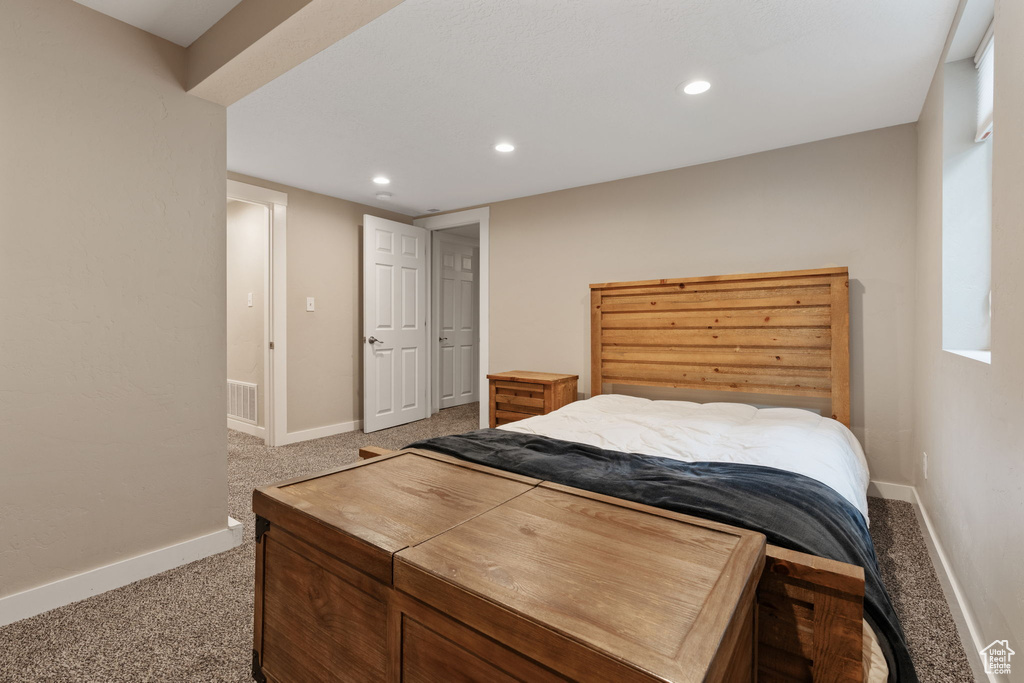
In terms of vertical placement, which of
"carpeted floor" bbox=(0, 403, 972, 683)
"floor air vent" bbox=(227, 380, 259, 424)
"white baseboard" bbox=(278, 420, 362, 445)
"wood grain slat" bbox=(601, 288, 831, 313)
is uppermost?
"wood grain slat" bbox=(601, 288, 831, 313)

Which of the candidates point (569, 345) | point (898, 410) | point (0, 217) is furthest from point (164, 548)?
point (898, 410)

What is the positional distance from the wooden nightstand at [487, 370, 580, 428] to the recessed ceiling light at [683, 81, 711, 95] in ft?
6.83

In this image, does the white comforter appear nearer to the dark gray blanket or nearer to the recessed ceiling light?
the dark gray blanket

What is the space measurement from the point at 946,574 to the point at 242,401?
5138 mm

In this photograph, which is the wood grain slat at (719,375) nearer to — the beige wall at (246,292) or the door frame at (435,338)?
the door frame at (435,338)

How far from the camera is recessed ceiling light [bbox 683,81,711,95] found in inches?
92.1

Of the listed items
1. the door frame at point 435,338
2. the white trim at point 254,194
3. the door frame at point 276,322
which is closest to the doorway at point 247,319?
the door frame at point 276,322

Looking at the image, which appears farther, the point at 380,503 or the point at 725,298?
the point at 725,298

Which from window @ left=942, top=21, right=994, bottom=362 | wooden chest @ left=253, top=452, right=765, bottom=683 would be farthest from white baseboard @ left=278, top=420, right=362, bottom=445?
window @ left=942, top=21, right=994, bottom=362

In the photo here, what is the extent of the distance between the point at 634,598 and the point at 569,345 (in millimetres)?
3334

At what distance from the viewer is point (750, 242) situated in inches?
128

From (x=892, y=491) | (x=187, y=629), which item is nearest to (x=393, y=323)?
(x=187, y=629)

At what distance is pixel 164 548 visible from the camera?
6.78 ft

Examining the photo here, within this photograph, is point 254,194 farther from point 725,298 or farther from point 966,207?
point 966,207
